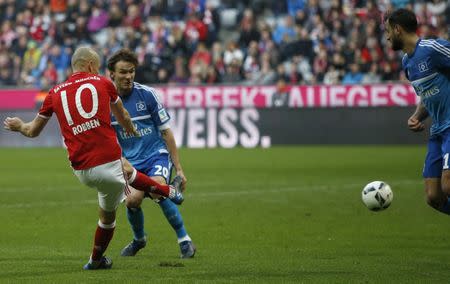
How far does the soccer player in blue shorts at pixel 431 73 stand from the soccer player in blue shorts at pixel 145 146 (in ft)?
7.47

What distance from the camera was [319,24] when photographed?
28266 millimetres

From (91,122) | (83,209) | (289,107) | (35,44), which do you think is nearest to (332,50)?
(289,107)

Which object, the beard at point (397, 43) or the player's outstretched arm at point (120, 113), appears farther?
the beard at point (397, 43)

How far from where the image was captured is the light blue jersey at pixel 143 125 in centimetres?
977

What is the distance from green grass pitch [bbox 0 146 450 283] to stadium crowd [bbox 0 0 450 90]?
6.44 m

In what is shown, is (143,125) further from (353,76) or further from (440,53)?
(353,76)

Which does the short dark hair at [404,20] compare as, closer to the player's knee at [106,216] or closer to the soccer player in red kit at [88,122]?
the soccer player in red kit at [88,122]

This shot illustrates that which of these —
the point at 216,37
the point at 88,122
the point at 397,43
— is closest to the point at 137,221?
the point at 88,122

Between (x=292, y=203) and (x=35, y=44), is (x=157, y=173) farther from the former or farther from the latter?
(x=35, y=44)

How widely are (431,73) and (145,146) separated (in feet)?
9.27

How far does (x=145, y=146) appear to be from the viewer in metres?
9.84

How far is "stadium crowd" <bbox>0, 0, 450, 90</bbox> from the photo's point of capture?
27109mm

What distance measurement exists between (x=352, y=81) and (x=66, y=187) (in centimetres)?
1144

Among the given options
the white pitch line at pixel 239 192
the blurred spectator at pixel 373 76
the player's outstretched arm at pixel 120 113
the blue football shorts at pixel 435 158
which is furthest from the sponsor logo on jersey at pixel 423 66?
the blurred spectator at pixel 373 76
